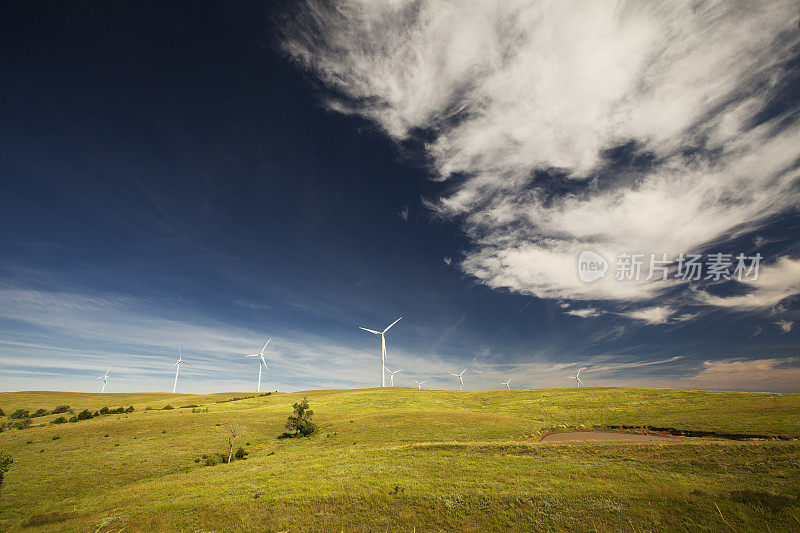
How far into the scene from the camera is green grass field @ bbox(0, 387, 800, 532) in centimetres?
2314

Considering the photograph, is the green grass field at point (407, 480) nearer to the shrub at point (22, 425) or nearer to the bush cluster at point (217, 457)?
the bush cluster at point (217, 457)

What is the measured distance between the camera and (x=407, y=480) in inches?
1207

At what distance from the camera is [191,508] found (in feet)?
86.5

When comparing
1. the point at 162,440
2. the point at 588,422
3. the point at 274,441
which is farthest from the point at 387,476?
the point at 588,422

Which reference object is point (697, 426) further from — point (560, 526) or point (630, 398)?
point (560, 526)

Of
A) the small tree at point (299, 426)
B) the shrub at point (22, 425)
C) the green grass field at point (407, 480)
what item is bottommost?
the green grass field at point (407, 480)

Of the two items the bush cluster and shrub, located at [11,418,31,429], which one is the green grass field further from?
shrub, located at [11,418,31,429]

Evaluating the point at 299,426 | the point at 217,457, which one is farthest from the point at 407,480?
the point at 299,426

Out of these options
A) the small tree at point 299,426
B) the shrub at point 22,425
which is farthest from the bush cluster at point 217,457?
the shrub at point 22,425

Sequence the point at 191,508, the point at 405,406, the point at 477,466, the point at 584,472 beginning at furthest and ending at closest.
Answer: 1. the point at 405,406
2. the point at 477,466
3. the point at 584,472
4. the point at 191,508

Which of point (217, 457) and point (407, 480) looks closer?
point (407, 480)

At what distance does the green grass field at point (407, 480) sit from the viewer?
23.1 metres

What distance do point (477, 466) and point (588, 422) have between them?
42.1 m

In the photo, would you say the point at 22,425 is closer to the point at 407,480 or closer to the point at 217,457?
the point at 217,457
